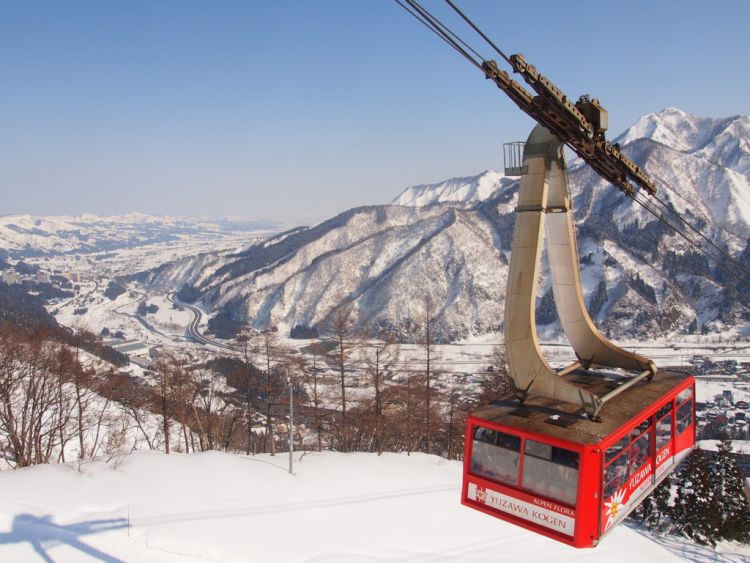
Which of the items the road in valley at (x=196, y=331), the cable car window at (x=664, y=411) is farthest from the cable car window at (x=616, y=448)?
the road in valley at (x=196, y=331)

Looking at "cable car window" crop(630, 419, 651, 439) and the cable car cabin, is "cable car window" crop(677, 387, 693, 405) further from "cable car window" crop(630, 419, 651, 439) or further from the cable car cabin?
"cable car window" crop(630, 419, 651, 439)

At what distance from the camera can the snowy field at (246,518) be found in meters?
14.1

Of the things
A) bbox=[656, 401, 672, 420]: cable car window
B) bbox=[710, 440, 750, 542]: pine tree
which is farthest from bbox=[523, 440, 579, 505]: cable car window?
bbox=[710, 440, 750, 542]: pine tree

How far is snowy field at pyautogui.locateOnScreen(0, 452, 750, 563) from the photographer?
46.1 feet

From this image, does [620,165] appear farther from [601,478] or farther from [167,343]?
[167,343]

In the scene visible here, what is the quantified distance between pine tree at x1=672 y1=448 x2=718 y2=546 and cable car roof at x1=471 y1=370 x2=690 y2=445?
19303mm

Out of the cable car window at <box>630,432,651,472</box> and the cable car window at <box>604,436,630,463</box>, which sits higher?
the cable car window at <box>604,436,630,463</box>

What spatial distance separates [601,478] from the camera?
877 centimetres

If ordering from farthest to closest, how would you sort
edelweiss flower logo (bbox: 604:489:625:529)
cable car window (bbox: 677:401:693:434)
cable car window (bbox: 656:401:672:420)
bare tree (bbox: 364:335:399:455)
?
bare tree (bbox: 364:335:399:455) → cable car window (bbox: 677:401:693:434) → cable car window (bbox: 656:401:672:420) → edelweiss flower logo (bbox: 604:489:625:529)

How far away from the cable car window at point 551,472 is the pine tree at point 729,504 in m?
24.6

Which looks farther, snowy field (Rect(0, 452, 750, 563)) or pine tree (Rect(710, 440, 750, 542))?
pine tree (Rect(710, 440, 750, 542))

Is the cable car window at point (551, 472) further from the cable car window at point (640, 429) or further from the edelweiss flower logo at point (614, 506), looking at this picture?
the cable car window at point (640, 429)

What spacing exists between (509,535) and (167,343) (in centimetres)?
12962

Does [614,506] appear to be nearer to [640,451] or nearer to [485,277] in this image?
[640,451]
